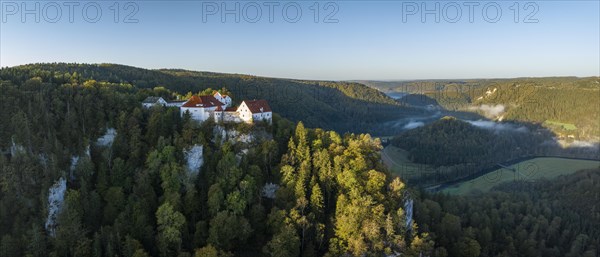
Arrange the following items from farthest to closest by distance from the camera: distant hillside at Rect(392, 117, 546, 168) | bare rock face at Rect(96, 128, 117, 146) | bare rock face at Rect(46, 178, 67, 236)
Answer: distant hillside at Rect(392, 117, 546, 168) → bare rock face at Rect(96, 128, 117, 146) → bare rock face at Rect(46, 178, 67, 236)

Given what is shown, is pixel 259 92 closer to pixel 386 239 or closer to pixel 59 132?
pixel 59 132

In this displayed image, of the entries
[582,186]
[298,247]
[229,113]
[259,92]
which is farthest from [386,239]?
[259,92]

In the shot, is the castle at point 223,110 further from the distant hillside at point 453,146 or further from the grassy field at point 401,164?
the distant hillside at point 453,146

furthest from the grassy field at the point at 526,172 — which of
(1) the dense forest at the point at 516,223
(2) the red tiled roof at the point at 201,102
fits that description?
(2) the red tiled roof at the point at 201,102

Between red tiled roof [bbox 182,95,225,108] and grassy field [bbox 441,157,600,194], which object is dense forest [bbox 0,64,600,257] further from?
grassy field [bbox 441,157,600,194]

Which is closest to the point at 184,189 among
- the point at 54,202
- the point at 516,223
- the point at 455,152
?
the point at 54,202

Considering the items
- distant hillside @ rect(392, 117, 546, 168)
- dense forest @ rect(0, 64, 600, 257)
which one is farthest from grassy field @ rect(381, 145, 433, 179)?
dense forest @ rect(0, 64, 600, 257)
